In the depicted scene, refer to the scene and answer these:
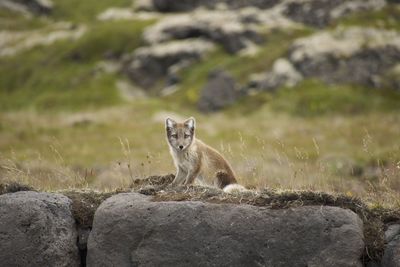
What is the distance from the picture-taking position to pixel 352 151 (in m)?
43.3

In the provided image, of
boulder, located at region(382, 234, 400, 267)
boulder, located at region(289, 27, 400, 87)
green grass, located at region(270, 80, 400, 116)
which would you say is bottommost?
green grass, located at region(270, 80, 400, 116)

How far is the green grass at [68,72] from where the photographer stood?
271 feet

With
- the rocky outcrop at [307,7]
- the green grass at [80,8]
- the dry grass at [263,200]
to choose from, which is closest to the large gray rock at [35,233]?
the dry grass at [263,200]

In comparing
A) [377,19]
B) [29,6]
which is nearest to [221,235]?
[377,19]

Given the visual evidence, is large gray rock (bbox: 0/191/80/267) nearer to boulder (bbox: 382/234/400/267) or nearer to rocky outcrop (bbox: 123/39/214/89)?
boulder (bbox: 382/234/400/267)

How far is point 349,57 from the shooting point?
71.8m

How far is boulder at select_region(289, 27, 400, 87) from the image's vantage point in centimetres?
7012

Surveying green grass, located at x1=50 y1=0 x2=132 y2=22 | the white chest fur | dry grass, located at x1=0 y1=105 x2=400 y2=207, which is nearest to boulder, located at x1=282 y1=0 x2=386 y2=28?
dry grass, located at x1=0 y1=105 x2=400 y2=207

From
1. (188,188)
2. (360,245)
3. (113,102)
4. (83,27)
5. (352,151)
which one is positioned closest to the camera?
(360,245)

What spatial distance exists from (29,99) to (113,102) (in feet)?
47.7

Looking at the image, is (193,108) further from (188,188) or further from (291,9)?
(188,188)

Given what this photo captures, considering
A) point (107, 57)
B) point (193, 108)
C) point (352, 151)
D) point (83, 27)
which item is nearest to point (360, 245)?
point (352, 151)

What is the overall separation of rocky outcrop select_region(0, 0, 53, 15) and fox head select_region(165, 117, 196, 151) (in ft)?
470

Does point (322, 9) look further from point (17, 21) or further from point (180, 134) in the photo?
point (180, 134)
